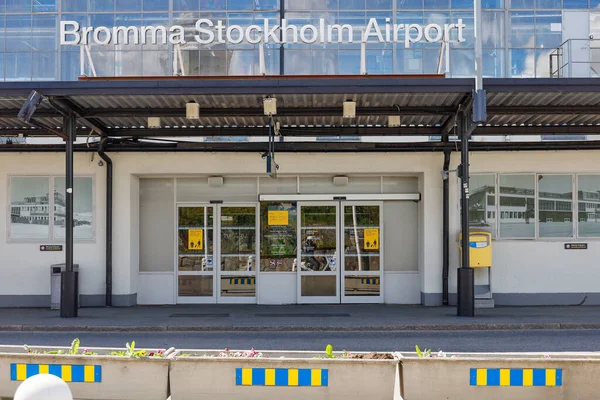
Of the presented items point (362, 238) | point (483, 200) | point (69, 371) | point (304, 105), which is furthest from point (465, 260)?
point (69, 371)

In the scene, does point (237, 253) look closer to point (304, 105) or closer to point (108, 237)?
point (108, 237)

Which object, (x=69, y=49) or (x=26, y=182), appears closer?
(x=26, y=182)

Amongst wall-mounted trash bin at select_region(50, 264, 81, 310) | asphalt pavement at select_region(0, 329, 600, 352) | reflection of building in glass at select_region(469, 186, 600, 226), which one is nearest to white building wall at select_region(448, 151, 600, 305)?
reflection of building in glass at select_region(469, 186, 600, 226)

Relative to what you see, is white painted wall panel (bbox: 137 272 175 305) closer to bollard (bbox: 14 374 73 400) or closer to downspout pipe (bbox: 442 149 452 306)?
downspout pipe (bbox: 442 149 452 306)

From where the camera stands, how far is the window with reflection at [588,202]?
15.5 metres

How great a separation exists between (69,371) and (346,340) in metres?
6.03

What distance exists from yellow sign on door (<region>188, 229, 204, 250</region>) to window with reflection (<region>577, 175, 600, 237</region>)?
30.4ft

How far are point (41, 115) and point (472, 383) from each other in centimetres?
1083

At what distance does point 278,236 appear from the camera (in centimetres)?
1596

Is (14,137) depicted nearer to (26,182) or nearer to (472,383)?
(26,182)

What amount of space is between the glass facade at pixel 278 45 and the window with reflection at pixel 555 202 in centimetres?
349

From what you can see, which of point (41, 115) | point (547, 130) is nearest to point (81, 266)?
point (41, 115)

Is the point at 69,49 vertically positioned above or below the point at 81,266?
above

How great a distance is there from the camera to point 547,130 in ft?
48.6
